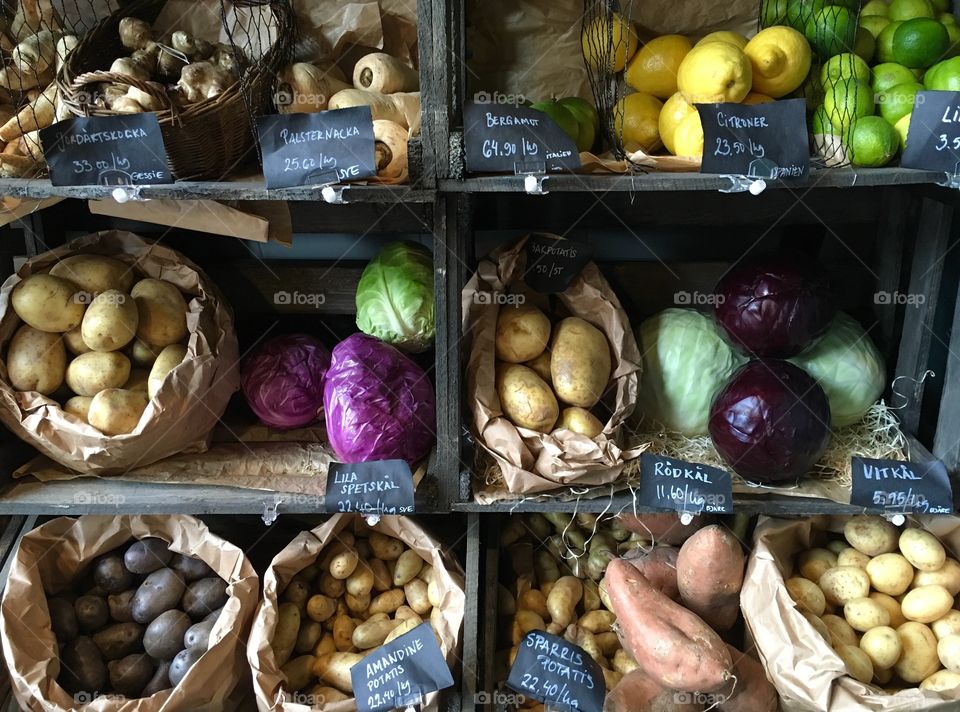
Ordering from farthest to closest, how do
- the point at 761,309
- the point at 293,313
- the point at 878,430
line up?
the point at 293,313
the point at 878,430
the point at 761,309

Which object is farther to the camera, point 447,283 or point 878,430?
point 878,430

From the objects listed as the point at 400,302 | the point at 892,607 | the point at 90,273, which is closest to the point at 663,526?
the point at 892,607

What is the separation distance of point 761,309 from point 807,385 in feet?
0.51

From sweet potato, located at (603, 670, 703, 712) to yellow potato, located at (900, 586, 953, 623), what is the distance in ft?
1.34

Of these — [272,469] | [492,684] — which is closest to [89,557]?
[272,469]

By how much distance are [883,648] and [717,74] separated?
981 mm

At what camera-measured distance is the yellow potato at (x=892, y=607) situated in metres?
1.33

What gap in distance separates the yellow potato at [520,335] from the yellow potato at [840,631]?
2.26 feet

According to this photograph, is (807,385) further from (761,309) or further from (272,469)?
(272,469)

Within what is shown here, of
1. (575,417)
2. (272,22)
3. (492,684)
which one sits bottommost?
(492,684)

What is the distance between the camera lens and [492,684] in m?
1.40

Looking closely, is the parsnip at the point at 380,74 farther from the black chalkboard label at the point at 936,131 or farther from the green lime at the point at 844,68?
the black chalkboard label at the point at 936,131

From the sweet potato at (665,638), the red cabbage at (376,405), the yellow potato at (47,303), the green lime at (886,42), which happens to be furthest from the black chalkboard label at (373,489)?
the green lime at (886,42)

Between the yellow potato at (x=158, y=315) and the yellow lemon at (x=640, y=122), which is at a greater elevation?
the yellow lemon at (x=640, y=122)
